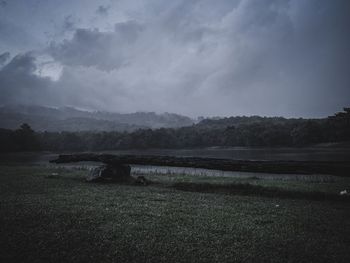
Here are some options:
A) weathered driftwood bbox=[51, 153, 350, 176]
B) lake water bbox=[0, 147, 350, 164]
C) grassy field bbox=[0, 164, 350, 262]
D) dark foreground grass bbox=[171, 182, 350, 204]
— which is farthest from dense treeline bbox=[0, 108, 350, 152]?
grassy field bbox=[0, 164, 350, 262]

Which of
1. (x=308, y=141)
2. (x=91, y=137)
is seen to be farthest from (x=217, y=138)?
(x=91, y=137)

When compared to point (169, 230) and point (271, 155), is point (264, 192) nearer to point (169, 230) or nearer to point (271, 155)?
point (169, 230)

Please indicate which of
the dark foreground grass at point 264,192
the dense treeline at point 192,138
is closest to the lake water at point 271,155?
the dense treeline at point 192,138

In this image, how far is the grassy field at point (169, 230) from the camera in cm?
650

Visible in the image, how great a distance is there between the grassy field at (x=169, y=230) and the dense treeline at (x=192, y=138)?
11997 cm

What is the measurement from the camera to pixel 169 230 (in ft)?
27.2

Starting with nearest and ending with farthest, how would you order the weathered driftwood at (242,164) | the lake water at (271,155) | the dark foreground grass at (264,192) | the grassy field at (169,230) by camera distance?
1. the grassy field at (169,230)
2. the dark foreground grass at (264,192)
3. the weathered driftwood at (242,164)
4. the lake water at (271,155)

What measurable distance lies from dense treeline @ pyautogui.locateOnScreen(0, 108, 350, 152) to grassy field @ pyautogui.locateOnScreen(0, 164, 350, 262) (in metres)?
120

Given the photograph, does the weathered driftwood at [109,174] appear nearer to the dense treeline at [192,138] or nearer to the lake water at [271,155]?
the lake water at [271,155]

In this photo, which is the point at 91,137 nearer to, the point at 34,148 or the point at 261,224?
the point at 34,148

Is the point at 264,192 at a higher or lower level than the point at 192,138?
lower

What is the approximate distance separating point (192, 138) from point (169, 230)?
15901cm

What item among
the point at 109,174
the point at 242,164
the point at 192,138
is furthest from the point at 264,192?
the point at 192,138

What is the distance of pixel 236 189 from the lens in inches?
691
